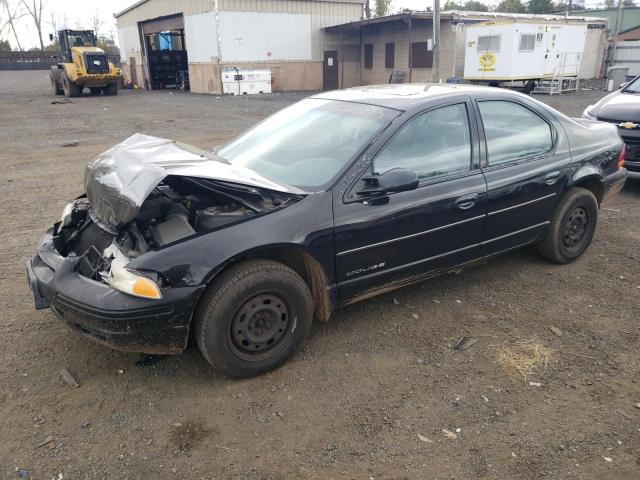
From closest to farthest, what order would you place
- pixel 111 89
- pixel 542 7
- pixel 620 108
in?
pixel 620 108 → pixel 111 89 → pixel 542 7

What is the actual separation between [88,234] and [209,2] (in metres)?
25.3

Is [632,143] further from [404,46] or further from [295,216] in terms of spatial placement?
[404,46]

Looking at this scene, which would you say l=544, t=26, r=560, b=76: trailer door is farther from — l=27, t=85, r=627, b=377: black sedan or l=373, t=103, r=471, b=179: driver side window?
l=373, t=103, r=471, b=179: driver side window

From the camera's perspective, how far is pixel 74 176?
8.16m

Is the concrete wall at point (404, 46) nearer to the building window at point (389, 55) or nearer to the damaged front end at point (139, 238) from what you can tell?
the building window at point (389, 55)

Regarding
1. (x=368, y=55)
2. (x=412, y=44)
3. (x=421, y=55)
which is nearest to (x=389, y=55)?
(x=412, y=44)

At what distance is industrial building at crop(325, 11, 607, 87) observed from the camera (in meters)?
24.9

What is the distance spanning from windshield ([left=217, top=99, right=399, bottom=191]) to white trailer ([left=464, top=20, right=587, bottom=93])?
20.0 m

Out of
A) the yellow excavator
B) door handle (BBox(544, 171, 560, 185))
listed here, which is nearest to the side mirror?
door handle (BBox(544, 171, 560, 185))

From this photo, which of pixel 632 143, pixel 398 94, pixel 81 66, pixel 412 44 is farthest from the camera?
pixel 412 44

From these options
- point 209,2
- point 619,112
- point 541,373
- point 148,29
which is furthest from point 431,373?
point 148,29

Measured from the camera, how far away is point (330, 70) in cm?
3020

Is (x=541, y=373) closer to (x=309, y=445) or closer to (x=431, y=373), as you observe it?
(x=431, y=373)

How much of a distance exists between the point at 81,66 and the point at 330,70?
13.7 meters
